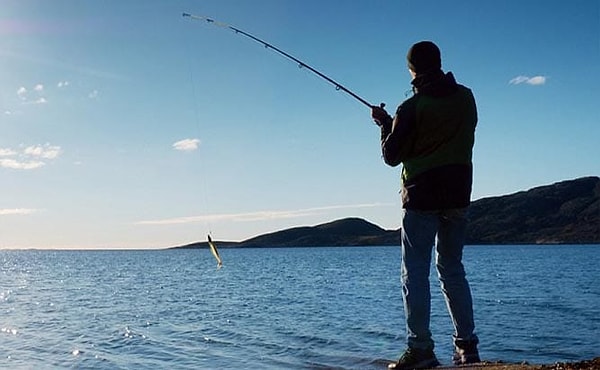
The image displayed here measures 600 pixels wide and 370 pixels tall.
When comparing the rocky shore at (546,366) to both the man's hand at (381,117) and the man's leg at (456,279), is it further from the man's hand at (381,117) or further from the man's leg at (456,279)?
the man's hand at (381,117)

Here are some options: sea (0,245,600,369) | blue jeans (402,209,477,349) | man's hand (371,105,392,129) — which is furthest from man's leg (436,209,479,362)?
sea (0,245,600,369)

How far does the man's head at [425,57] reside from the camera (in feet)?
19.7

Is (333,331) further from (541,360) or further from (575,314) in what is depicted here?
(575,314)

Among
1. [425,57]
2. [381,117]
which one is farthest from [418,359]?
[425,57]

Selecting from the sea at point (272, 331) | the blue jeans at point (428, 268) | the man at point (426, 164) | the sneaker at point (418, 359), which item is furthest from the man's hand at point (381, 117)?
the sea at point (272, 331)

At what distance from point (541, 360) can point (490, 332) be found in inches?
203

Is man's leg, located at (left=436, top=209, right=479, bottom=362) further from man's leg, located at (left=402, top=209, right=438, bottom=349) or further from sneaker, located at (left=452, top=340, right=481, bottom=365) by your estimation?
man's leg, located at (left=402, top=209, right=438, bottom=349)

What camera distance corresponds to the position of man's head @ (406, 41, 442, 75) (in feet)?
19.7

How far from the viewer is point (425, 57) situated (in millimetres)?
6012

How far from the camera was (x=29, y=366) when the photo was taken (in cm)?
1628

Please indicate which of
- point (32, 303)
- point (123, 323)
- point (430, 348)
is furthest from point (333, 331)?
point (32, 303)

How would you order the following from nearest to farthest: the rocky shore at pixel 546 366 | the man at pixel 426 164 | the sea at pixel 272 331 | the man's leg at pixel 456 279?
the rocky shore at pixel 546 366, the man at pixel 426 164, the man's leg at pixel 456 279, the sea at pixel 272 331

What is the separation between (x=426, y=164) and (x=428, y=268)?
91 cm

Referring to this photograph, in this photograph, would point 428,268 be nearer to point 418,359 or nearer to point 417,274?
point 417,274
